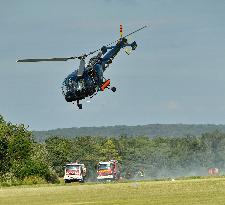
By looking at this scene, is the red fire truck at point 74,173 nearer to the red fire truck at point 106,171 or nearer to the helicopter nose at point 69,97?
the red fire truck at point 106,171

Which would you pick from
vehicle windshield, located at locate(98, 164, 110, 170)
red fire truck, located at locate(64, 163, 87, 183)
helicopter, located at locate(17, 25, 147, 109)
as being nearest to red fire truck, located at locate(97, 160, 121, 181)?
vehicle windshield, located at locate(98, 164, 110, 170)

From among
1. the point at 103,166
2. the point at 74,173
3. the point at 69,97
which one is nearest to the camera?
the point at 69,97

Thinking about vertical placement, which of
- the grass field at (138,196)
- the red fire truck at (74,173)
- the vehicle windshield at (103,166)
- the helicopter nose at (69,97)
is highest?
the helicopter nose at (69,97)

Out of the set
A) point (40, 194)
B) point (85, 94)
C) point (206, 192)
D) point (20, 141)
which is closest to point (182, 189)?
point (206, 192)

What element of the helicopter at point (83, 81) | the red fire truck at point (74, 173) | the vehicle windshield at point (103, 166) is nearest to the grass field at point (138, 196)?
A: the helicopter at point (83, 81)

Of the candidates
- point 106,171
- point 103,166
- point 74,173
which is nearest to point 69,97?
point 74,173

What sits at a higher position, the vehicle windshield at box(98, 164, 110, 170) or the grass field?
the vehicle windshield at box(98, 164, 110, 170)

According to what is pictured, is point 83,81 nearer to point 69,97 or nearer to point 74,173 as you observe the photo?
point 69,97

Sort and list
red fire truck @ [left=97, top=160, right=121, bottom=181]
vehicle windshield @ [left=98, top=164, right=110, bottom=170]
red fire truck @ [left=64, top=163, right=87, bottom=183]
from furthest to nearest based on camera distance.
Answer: vehicle windshield @ [left=98, top=164, right=110, bottom=170]
red fire truck @ [left=97, top=160, right=121, bottom=181]
red fire truck @ [left=64, top=163, right=87, bottom=183]

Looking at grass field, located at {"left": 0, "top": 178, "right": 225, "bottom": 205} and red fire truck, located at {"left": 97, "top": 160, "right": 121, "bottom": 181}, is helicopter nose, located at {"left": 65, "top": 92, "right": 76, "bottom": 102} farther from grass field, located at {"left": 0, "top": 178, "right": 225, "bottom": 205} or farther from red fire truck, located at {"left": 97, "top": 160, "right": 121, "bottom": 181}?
red fire truck, located at {"left": 97, "top": 160, "right": 121, "bottom": 181}

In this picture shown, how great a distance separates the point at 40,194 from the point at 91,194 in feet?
14.3

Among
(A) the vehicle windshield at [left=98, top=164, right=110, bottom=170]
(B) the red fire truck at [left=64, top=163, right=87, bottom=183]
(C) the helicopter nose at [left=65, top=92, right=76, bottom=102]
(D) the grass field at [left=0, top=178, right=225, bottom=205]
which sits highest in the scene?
(C) the helicopter nose at [left=65, top=92, right=76, bottom=102]

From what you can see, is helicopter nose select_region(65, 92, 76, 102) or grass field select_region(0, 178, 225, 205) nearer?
grass field select_region(0, 178, 225, 205)

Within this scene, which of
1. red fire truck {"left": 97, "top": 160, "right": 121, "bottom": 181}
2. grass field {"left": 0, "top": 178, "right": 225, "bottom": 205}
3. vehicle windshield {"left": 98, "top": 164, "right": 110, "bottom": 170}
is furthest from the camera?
vehicle windshield {"left": 98, "top": 164, "right": 110, "bottom": 170}
